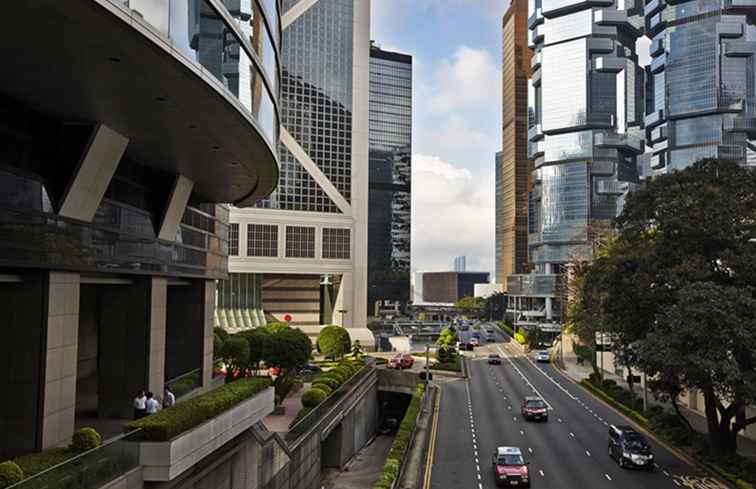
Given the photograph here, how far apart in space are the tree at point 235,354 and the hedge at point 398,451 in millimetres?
8610

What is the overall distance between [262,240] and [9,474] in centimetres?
7445

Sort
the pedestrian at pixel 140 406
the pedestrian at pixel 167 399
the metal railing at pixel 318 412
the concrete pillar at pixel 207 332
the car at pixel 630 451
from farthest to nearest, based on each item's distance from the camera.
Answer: the concrete pillar at pixel 207 332, the car at pixel 630 451, the metal railing at pixel 318 412, the pedestrian at pixel 167 399, the pedestrian at pixel 140 406

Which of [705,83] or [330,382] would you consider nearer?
[330,382]

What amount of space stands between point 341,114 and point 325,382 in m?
58.6

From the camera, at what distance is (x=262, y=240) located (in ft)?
281

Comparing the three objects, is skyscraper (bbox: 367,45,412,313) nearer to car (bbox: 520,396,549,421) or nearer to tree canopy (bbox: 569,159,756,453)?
car (bbox: 520,396,549,421)

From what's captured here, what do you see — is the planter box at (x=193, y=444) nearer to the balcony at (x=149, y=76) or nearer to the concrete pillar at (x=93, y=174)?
the concrete pillar at (x=93, y=174)

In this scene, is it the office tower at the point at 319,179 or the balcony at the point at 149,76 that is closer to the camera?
the balcony at the point at 149,76

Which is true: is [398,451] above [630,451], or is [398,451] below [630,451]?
below

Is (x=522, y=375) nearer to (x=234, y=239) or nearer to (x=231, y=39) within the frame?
(x=234, y=239)

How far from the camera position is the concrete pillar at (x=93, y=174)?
17.4m

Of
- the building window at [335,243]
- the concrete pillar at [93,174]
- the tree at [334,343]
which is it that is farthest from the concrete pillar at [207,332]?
the building window at [335,243]

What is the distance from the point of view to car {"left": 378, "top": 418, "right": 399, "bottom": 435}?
184 ft

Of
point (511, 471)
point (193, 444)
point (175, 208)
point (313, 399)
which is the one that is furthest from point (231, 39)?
point (313, 399)
